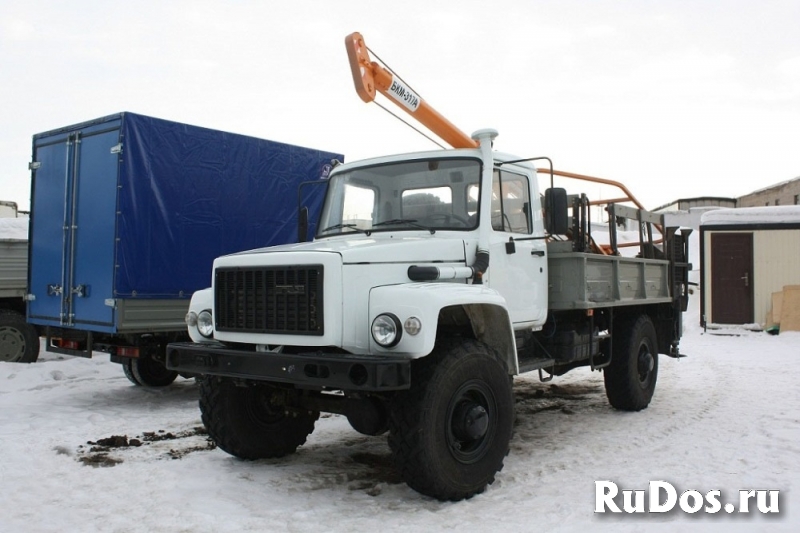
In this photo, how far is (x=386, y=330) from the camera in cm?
443

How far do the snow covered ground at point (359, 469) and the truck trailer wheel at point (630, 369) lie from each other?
0.60 feet

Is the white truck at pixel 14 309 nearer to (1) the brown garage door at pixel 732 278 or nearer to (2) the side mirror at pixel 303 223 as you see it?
(2) the side mirror at pixel 303 223

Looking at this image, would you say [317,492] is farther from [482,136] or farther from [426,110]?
[426,110]

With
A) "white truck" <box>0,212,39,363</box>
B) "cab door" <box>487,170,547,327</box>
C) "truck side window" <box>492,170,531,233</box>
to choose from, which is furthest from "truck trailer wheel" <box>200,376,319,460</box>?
"white truck" <box>0,212,39,363</box>

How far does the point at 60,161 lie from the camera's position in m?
8.64

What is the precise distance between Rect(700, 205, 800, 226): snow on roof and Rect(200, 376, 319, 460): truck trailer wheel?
15.0m

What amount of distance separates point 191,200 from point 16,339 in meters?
4.58

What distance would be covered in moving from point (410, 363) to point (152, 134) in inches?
203

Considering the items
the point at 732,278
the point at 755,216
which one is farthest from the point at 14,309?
the point at 755,216

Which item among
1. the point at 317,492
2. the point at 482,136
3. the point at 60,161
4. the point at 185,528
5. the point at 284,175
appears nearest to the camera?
the point at 185,528

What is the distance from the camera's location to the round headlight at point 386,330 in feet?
14.3

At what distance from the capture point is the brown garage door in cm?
1739

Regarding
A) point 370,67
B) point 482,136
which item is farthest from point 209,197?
point 482,136

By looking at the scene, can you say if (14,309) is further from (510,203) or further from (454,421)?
(454,421)
